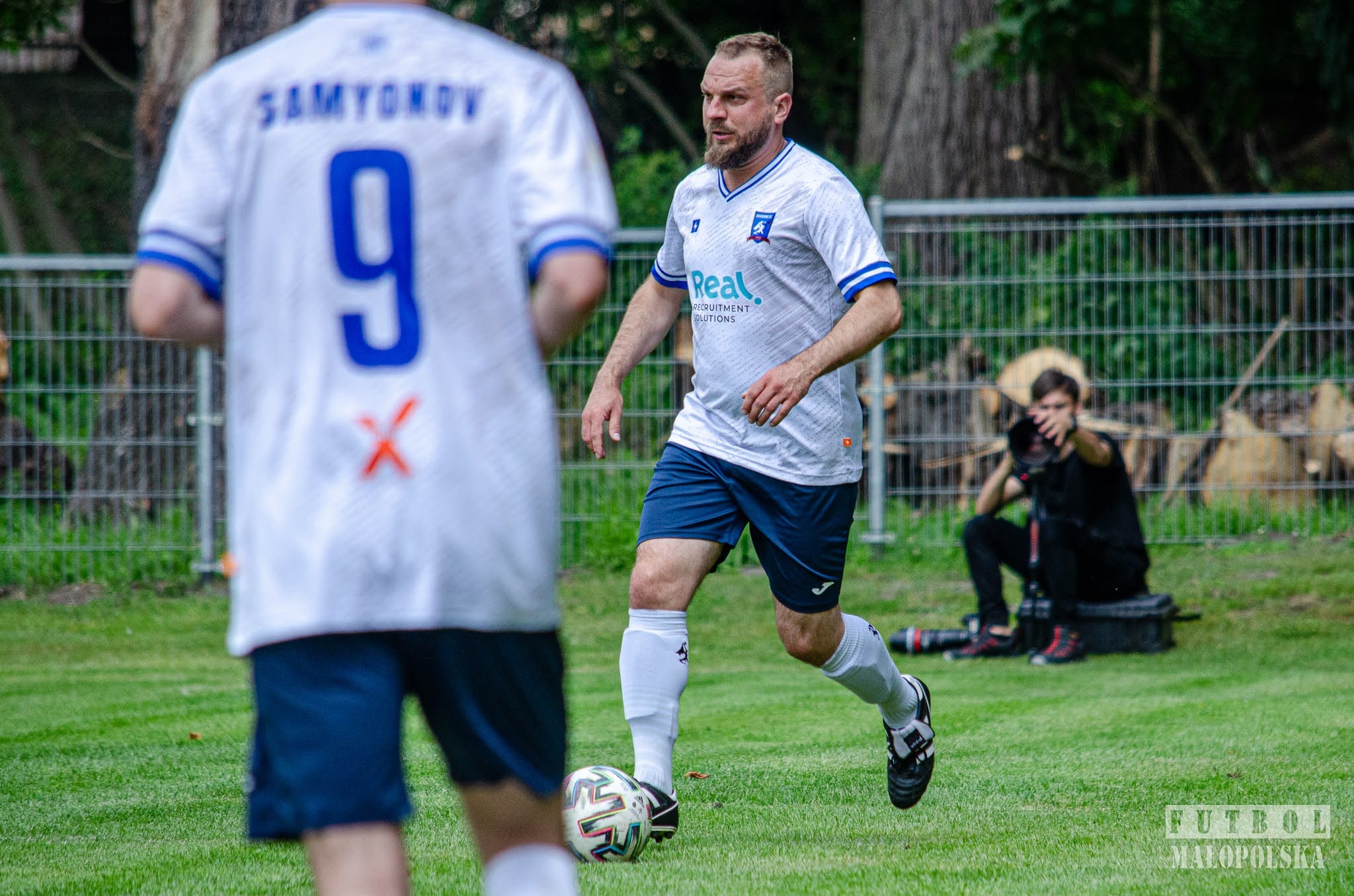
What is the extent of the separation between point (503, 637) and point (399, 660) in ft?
0.46

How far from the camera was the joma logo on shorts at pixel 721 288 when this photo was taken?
4324 millimetres

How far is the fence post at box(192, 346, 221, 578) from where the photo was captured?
32.6 feet

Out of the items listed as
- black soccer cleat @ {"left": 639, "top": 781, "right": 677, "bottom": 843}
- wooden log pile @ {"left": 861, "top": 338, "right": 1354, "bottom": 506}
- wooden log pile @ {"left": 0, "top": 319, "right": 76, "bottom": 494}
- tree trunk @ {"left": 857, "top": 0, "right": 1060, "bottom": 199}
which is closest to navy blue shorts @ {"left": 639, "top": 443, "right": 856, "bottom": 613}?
black soccer cleat @ {"left": 639, "top": 781, "right": 677, "bottom": 843}

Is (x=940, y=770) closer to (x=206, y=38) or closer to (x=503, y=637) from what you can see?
(x=503, y=637)

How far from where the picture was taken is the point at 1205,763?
5.02 metres

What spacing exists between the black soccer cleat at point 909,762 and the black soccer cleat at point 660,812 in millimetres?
741

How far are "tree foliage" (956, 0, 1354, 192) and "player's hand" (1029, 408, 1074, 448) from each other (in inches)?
137

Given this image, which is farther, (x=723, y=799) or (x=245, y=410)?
(x=723, y=799)

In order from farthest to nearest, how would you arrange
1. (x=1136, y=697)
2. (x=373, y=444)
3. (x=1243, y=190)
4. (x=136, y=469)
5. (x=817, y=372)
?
(x=1243, y=190) < (x=136, y=469) < (x=1136, y=697) < (x=817, y=372) < (x=373, y=444)

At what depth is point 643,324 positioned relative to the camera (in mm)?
4672

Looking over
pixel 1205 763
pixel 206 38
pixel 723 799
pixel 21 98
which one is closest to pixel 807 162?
pixel 723 799

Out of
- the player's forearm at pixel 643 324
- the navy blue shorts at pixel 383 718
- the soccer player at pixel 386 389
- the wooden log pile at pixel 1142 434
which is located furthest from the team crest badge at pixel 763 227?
the wooden log pile at pixel 1142 434

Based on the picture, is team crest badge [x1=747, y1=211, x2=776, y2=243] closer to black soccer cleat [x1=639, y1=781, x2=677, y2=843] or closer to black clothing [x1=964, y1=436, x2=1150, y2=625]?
black soccer cleat [x1=639, y1=781, x2=677, y2=843]

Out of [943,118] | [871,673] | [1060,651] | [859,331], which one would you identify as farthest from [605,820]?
[943,118]
